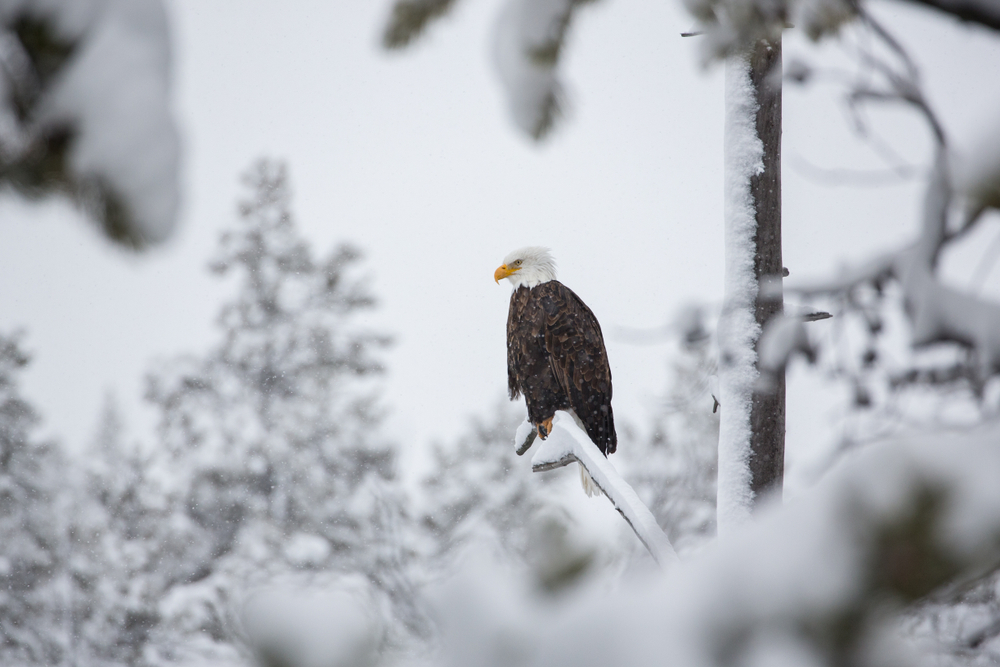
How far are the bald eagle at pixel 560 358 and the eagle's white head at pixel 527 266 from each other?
52 mm

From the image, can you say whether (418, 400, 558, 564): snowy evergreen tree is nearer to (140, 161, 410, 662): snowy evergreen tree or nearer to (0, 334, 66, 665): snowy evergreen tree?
(140, 161, 410, 662): snowy evergreen tree

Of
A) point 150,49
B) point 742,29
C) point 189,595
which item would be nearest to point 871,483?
point 150,49

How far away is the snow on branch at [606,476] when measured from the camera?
234 centimetres

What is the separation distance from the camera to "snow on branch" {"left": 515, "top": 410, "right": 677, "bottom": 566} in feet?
7.69

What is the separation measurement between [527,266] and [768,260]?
2980 mm

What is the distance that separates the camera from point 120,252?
2.50 ft

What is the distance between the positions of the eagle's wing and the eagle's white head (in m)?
0.43

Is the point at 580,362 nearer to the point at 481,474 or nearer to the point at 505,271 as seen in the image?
the point at 505,271

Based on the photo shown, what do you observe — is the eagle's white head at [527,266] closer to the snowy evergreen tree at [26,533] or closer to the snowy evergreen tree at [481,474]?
the snowy evergreen tree at [481,474]

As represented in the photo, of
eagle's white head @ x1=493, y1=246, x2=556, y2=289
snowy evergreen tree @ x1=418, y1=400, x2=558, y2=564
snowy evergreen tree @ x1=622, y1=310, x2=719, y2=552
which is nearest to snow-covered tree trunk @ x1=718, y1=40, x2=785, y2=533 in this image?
eagle's white head @ x1=493, y1=246, x2=556, y2=289

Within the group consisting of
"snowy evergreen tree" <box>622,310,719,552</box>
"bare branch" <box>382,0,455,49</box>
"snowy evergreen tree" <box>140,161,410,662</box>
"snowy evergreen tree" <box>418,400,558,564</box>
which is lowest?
"snowy evergreen tree" <box>622,310,719,552</box>

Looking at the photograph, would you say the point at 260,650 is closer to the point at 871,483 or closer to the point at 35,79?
the point at 871,483

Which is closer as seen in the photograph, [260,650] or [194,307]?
[260,650]

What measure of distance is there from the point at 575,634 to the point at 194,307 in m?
131
